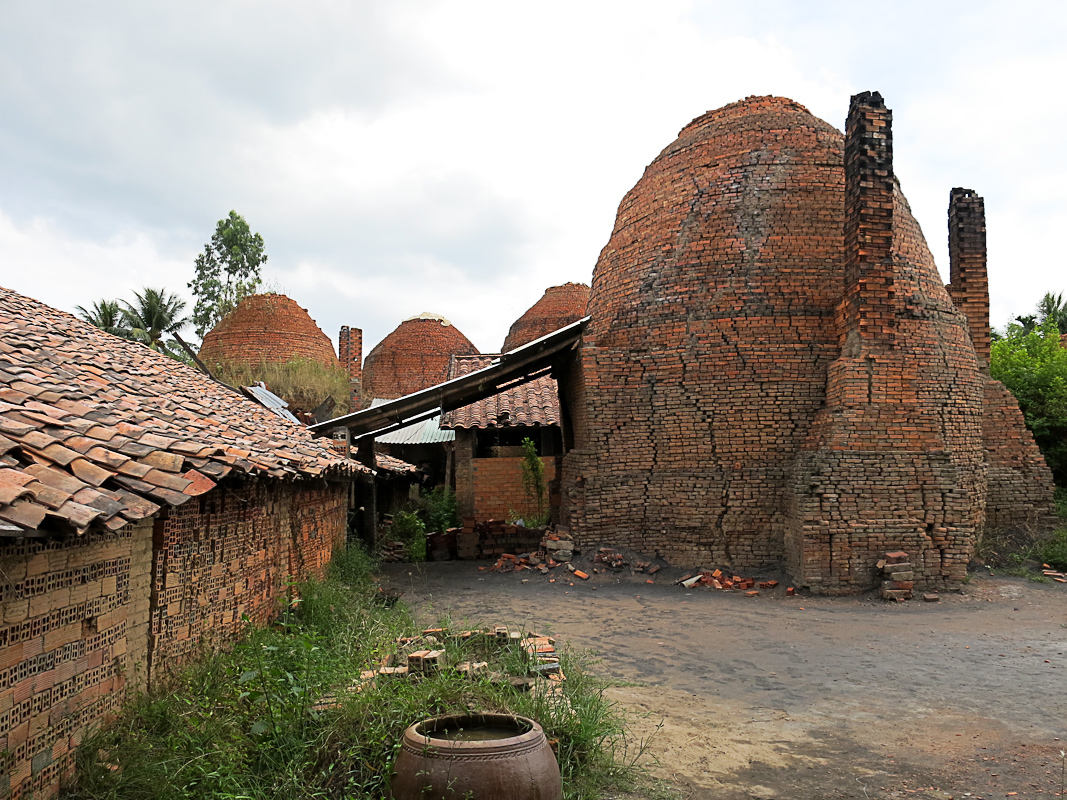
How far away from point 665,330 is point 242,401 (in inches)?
236

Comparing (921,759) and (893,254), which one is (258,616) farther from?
(893,254)

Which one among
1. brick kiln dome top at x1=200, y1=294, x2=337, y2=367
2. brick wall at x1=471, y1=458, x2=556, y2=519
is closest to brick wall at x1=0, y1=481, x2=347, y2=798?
brick wall at x1=471, y1=458, x2=556, y2=519

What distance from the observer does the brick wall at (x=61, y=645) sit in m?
2.95

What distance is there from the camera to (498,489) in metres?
17.0

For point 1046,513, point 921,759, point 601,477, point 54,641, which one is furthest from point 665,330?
point 54,641

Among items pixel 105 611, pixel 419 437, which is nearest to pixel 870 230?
pixel 105 611

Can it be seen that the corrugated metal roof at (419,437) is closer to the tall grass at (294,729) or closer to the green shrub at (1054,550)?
the green shrub at (1054,550)

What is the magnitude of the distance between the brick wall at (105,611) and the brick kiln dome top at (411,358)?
21.8 meters

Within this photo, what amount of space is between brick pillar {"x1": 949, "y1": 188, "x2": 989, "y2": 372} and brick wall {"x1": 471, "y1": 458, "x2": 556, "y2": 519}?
28.7ft

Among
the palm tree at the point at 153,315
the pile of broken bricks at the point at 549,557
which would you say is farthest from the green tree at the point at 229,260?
the pile of broken bricks at the point at 549,557

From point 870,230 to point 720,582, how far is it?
503cm

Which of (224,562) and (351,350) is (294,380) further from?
(224,562)

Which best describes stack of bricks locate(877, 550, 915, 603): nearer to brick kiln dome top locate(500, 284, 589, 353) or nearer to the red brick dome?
the red brick dome

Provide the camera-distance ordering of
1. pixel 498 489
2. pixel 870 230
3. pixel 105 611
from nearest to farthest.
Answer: pixel 105 611 < pixel 870 230 < pixel 498 489
